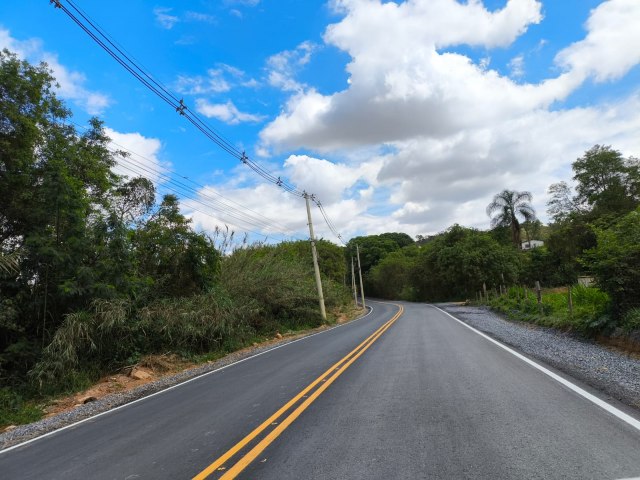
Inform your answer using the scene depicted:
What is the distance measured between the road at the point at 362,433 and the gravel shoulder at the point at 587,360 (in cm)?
57

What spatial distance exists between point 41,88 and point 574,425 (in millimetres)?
17292

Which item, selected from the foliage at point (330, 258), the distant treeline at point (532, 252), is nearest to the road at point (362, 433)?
the distant treeline at point (532, 252)

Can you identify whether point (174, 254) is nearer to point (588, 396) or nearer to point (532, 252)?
point (588, 396)

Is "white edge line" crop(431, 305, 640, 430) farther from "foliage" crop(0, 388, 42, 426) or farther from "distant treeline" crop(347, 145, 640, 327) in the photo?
A: "distant treeline" crop(347, 145, 640, 327)

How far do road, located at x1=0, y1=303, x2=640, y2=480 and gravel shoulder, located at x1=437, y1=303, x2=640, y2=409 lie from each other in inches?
22.3

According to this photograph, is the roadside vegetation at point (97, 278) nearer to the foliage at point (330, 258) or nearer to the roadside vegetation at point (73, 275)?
the roadside vegetation at point (73, 275)

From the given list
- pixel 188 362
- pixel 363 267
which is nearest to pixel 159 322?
pixel 188 362

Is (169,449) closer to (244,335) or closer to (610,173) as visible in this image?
(244,335)

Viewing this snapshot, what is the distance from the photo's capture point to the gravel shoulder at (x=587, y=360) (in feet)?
20.6

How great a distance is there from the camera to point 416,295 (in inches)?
2704

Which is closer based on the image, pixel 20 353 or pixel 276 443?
pixel 276 443

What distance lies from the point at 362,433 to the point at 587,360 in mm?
5957

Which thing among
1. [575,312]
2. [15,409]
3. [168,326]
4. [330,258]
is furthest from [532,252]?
[15,409]

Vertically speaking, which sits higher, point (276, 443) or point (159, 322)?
point (159, 322)
